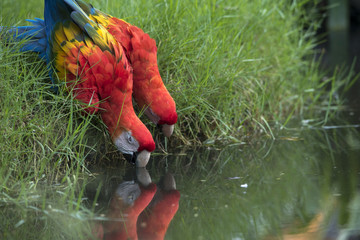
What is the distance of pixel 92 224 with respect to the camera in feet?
7.88

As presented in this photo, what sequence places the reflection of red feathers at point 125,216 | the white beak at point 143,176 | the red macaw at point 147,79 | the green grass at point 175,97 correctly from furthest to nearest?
the red macaw at point 147,79, the white beak at point 143,176, the green grass at point 175,97, the reflection of red feathers at point 125,216

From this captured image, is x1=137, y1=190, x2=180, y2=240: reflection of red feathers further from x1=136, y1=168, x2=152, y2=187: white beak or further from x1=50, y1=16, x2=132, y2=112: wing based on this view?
x1=50, y1=16, x2=132, y2=112: wing

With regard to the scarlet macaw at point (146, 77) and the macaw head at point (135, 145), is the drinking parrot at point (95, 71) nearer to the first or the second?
the macaw head at point (135, 145)

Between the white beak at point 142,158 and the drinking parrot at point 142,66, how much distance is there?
27 centimetres

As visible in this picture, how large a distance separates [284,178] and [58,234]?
1.31 metres

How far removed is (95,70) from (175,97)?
0.73 m

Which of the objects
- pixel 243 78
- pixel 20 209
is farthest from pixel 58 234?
Answer: pixel 243 78

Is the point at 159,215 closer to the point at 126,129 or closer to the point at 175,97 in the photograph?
the point at 126,129

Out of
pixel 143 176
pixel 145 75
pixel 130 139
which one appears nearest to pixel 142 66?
pixel 145 75

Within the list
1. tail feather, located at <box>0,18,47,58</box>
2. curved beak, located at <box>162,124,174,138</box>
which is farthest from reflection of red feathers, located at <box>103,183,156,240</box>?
tail feather, located at <box>0,18,47,58</box>

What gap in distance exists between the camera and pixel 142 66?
345 cm

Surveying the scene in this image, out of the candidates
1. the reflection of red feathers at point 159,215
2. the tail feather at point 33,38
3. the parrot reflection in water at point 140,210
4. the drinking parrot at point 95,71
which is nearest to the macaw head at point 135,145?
the drinking parrot at point 95,71

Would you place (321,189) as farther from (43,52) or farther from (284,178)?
(43,52)

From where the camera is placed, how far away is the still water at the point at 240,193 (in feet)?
7.67
